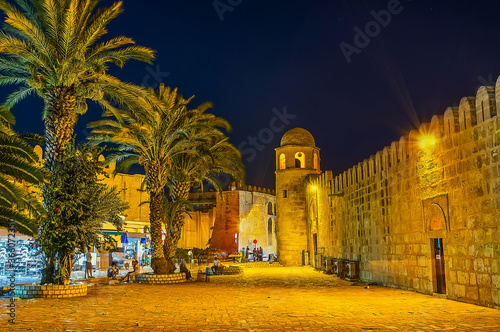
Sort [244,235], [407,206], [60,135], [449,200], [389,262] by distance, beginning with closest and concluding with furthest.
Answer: [449,200]
[60,135]
[407,206]
[389,262]
[244,235]

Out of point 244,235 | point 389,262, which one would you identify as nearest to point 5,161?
point 389,262

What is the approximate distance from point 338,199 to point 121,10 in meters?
12.1

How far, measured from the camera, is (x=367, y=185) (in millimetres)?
15391

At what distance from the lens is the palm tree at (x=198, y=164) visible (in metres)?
15.8

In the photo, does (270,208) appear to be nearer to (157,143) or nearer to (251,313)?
(157,143)

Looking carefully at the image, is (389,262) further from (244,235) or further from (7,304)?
(244,235)

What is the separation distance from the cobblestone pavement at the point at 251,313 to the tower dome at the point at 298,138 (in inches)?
710

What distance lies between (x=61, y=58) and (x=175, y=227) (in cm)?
752

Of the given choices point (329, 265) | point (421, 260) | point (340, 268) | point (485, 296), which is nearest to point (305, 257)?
point (329, 265)

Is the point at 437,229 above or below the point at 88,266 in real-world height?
above

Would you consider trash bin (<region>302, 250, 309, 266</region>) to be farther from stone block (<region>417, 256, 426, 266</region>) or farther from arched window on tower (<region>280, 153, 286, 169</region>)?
stone block (<region>417, 256, 426, 266</region>)

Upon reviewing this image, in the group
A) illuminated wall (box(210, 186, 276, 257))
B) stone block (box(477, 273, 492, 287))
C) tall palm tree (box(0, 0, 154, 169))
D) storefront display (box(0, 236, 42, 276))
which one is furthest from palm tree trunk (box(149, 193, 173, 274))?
illuminated wall (box(210, 186, 276, 257))

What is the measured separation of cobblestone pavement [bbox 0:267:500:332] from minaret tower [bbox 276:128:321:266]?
16099mm

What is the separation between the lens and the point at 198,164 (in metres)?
16.6
